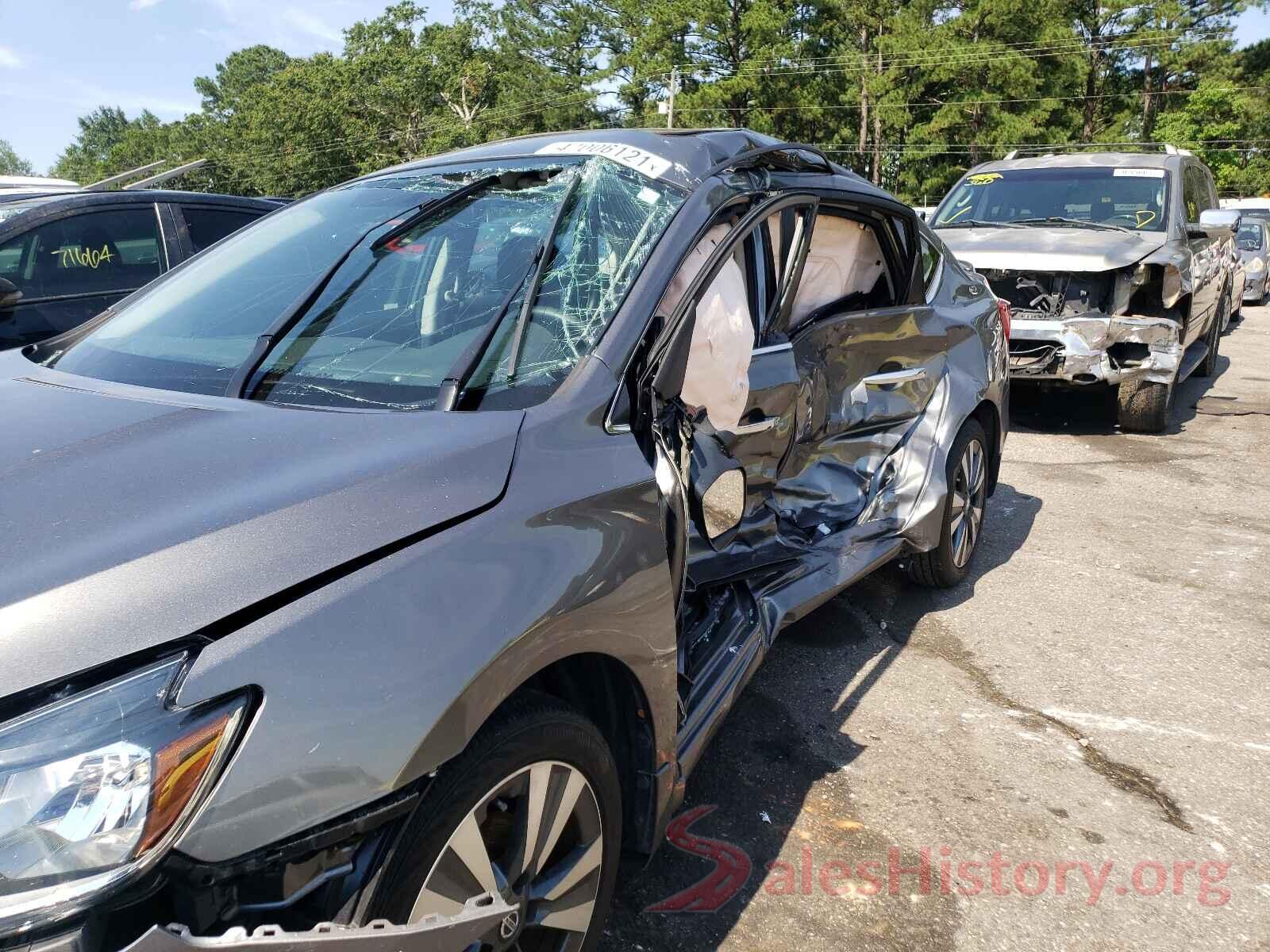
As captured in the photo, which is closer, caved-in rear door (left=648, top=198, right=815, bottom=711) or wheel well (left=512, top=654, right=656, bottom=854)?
wheel well (left=512, top=654, right=656, bottom=854)

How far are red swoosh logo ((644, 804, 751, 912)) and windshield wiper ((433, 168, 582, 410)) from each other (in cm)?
132

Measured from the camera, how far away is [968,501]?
4.48m

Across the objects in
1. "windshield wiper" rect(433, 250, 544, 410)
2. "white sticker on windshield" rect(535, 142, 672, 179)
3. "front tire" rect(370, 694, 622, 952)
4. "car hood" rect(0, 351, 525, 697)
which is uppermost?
"white sticker on windshield" rect(535, 142, 672, 179)

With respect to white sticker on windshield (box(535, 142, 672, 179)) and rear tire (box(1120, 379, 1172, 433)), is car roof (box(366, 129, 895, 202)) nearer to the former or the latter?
white sticker on windshield (box(535, 142, 672, 179))

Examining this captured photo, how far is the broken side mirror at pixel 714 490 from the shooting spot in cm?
268

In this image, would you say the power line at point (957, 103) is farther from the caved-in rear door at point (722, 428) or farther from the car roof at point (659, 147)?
the caved-in rear door at point (722, 428)

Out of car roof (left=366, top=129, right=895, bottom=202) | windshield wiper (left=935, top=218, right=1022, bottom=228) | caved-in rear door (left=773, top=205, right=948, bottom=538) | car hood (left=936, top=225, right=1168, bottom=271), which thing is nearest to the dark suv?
car roof (left=366, top=129, right=895, bottom=202)

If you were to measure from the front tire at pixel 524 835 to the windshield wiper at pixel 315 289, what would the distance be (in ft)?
3.29

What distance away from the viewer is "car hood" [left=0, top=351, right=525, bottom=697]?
1.37 meters

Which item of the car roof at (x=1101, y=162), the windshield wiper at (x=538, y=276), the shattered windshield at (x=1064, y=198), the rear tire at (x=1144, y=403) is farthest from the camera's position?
the car roof at (x=1101, y=162)

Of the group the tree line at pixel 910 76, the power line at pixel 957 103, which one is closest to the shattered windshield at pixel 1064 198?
the tree line at pixel 910 76

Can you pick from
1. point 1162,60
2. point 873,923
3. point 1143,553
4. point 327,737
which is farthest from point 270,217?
point 1162,60

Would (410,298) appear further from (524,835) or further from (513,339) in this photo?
(524,835)

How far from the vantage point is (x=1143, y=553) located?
5102 mm
